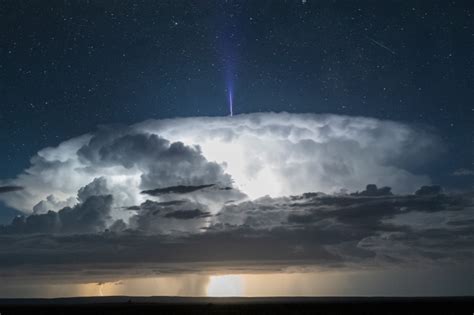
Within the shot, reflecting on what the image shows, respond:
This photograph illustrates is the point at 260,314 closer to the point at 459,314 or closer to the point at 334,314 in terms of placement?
the point at 334,314

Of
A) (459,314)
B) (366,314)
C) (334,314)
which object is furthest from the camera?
(366,314)

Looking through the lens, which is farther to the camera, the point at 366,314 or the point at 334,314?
the point at 366,314

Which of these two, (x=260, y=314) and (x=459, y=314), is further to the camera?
(x=260, y=314)

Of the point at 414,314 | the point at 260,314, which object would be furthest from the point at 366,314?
the point at 260,314

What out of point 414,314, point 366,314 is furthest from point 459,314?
point 366,314

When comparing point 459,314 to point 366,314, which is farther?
point 366,314

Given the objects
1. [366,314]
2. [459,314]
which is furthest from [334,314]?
[459,314]

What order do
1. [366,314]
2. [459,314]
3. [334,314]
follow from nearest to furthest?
[459,314], [334,314], [366,314]
